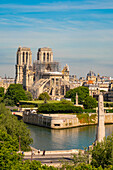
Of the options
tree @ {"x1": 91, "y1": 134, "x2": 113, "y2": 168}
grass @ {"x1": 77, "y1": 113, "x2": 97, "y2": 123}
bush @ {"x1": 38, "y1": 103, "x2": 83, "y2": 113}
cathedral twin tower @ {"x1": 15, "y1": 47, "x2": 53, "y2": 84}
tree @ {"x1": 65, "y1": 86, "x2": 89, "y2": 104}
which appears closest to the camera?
tree @ {"x1": 91, "y1": 134, "x2": 113, "y2": 168}

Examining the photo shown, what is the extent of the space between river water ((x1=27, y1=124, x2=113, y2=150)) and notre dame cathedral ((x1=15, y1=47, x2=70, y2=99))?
4077 centimetres

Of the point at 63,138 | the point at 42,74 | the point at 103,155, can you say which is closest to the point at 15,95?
the point at 42,74

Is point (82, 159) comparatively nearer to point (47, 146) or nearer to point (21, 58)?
point (47, 146)

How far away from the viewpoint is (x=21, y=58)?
12144 centimetres

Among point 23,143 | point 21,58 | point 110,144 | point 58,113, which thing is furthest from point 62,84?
point 110,144

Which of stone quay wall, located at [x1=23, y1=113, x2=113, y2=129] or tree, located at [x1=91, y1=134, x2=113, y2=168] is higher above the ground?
tree, located at [x1=91, y1=134, x2=113, y2=168]

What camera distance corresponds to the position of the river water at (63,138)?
39.6m

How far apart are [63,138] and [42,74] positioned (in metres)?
61.2

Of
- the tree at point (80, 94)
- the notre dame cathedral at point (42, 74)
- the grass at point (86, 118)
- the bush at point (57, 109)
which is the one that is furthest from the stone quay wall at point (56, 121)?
the notre dame cathedral at point (42, 74)

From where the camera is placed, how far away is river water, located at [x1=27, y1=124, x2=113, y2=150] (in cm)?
3959

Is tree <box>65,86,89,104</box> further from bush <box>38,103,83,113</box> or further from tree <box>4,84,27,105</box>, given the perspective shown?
bush <box>38,103,83,113</box>

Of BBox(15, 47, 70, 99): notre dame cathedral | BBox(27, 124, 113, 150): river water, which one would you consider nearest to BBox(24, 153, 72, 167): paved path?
BBox(27, 124, 113, 150): river water

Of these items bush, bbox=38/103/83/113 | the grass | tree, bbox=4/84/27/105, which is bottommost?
the grass

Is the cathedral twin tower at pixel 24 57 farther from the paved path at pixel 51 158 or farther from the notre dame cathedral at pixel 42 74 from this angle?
the paved path at pixel 51 158
